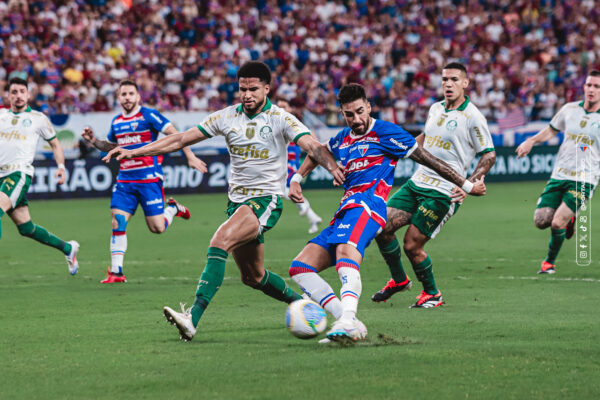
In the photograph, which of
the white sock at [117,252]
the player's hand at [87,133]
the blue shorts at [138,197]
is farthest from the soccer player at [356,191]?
the blue shorts at [138,197]

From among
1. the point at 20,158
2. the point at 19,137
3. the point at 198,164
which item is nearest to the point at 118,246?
the point at 20,158

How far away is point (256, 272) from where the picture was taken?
801 centimetres

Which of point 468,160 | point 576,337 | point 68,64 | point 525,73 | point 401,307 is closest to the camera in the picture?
point 576,337

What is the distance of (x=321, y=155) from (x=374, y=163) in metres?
0.46

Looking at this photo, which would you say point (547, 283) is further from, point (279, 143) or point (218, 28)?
point (218, 28)

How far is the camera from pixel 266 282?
809 centimetres

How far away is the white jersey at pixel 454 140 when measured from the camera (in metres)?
9.51

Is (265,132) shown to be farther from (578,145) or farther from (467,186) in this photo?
(578,145)

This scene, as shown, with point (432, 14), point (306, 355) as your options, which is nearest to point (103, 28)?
point (432, 14)

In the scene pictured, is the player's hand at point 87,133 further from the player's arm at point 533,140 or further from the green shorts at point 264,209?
the player's arm at point 533,140

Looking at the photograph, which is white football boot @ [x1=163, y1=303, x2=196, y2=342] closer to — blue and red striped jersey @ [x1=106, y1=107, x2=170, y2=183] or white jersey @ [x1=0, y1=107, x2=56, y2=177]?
blue and red striped jersey @ [x1=106, y1=107, x2=170, y2=183]

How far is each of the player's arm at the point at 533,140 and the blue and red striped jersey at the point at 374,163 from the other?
12.8 feet

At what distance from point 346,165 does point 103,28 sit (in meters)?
21.9

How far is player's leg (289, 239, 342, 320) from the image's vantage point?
7.29 meters
